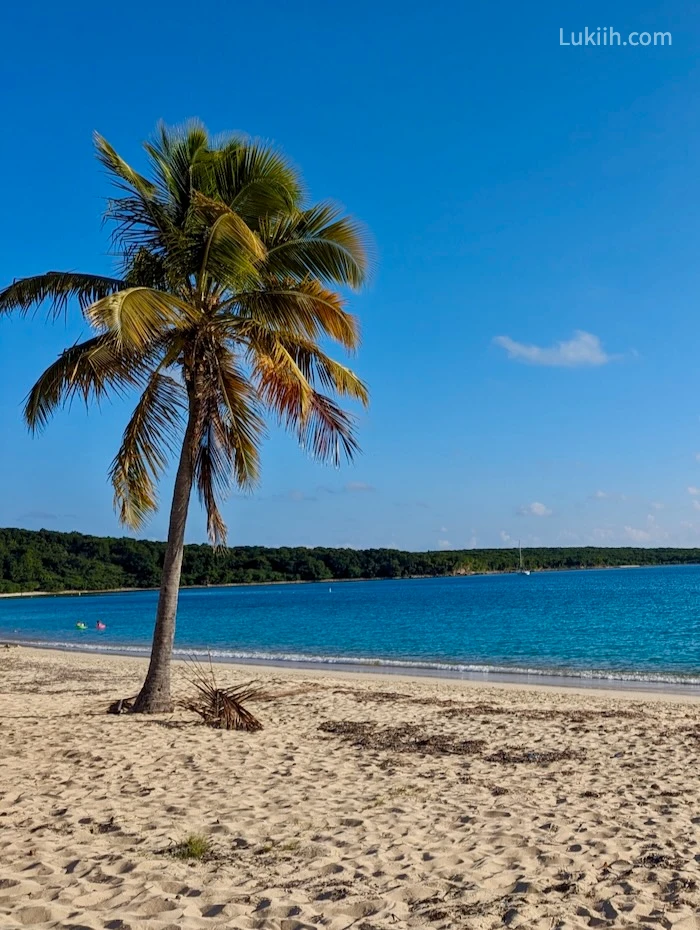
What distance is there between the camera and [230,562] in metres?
146

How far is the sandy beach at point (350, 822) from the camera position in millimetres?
4328

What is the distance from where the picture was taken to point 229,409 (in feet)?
36.1

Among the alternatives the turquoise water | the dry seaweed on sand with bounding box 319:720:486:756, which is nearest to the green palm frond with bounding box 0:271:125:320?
the dry seaweed on sand with bounding box 319:720:486:756

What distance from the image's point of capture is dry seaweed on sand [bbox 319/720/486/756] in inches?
359

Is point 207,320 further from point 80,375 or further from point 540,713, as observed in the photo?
point 540,713

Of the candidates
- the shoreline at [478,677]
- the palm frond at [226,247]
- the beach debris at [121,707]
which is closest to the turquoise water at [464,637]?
the shoreline at [478,677]

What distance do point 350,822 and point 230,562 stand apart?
14231 cm

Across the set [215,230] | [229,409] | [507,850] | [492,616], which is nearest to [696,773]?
[507,850]

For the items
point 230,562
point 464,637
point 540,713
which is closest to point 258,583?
point 230,562

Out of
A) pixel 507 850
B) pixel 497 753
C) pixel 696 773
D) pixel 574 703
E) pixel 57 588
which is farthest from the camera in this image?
pixel 57 588

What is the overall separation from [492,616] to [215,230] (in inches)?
1751

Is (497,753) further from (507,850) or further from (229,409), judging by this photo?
(229,409)

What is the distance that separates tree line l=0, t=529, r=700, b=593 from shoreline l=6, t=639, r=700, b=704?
233 ft

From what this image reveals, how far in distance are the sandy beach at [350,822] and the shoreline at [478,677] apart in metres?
6.67
